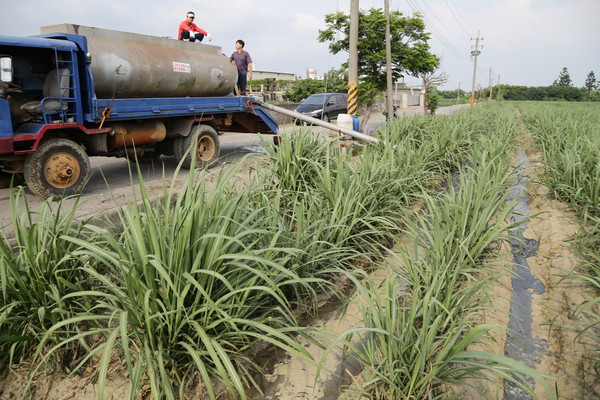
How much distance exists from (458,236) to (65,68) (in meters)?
5.16

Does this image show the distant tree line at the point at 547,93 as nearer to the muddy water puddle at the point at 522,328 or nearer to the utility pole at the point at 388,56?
the utility pole at the point at 388,56

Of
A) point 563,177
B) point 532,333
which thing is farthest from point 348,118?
point 532,333

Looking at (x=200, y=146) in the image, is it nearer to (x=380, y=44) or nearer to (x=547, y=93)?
(x=380, y=44)

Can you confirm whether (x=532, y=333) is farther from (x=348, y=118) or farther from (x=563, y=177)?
(x=348, y=118)

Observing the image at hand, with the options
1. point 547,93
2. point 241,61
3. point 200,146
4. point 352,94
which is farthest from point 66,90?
point 547,93

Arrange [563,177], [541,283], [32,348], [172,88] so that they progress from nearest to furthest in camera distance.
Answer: [32,348]
[541,283]
[563,177]
[172,88]

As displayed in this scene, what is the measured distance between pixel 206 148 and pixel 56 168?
2988 millimetres

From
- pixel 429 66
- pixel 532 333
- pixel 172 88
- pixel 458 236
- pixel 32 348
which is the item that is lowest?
pixel 532 333

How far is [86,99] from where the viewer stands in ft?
19.0

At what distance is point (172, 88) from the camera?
7078mm

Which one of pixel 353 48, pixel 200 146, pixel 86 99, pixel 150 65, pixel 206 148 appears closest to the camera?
pixel 86 99

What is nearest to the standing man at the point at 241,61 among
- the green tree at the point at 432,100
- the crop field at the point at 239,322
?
the crop field at the point at 239,322

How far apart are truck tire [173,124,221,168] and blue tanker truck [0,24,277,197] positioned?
3 cm

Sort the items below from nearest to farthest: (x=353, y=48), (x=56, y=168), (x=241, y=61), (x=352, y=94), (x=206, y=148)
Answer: (x=56, y=168) < (x=206, y=148) < (x=241, y=61) < (x=353, y=48) < (x=352, y=94)
